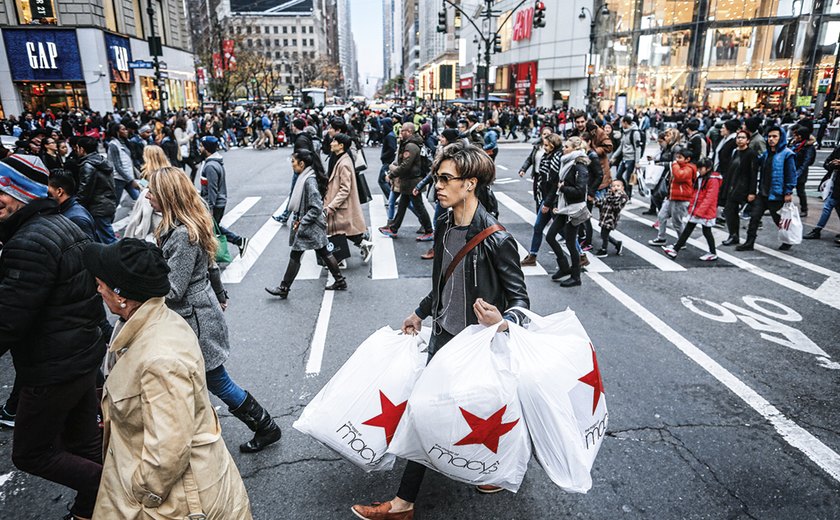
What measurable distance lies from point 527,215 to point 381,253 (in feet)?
13.8

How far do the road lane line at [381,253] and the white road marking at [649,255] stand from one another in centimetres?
389

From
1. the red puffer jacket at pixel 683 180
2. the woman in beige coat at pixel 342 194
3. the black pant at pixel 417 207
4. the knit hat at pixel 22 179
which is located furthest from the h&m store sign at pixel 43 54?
the knit hat at pixel 22 179

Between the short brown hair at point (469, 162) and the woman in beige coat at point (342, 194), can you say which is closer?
the short brown hair at point (469, 162)

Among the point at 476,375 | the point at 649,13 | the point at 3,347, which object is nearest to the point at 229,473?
the point at 476,375

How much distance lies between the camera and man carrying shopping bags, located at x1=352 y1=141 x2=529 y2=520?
271 cm

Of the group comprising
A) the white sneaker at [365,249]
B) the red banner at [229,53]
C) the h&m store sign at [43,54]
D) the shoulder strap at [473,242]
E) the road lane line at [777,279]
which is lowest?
the road lane line at [777,279]

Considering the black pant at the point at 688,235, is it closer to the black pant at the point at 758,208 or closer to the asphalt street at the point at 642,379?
the asphalt street at the point at 642,379

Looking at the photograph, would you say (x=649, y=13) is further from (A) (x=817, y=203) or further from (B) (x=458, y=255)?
(B) (x=458, y=255)

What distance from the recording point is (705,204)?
7.65 metres

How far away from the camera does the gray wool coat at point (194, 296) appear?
3156mm

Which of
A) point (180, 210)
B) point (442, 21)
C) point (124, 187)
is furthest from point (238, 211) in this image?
point (442, 21)

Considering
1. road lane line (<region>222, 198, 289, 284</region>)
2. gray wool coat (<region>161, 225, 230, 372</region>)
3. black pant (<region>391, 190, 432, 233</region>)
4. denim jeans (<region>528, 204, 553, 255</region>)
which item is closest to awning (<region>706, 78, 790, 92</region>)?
black pant (<region>391, 190, 432, 233</region>)

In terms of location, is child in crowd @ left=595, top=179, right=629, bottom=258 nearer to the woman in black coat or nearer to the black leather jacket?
the woman in black coat

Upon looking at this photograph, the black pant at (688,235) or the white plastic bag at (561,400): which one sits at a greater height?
the white plastic bag at (561,400)
